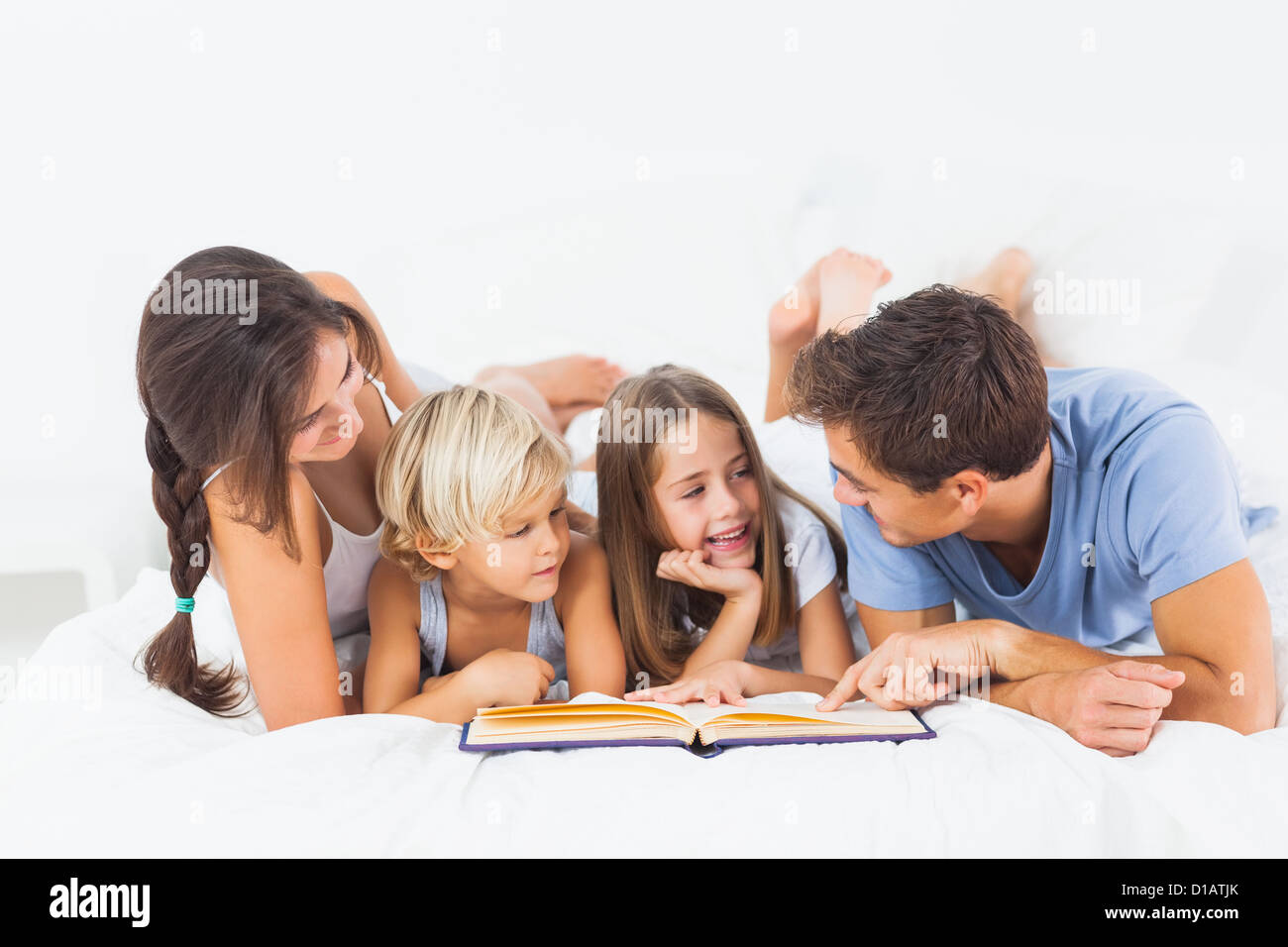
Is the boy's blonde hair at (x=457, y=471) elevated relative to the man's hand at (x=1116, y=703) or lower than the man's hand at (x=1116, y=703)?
elevated

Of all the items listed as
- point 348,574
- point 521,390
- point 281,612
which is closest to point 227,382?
point 281,612

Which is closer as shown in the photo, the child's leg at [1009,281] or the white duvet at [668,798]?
the white duvet at [668,798]

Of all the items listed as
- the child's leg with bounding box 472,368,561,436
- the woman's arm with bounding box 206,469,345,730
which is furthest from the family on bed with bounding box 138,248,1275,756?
the child's leg with bounding box 472,368,561,436

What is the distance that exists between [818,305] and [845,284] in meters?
0.09

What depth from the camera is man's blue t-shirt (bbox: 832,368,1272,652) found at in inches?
51.6

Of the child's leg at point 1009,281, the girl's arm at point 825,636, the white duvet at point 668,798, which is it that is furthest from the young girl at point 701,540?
the child's leg at point 1009,281

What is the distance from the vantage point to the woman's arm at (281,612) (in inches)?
55.6

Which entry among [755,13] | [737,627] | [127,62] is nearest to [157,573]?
[737,627]

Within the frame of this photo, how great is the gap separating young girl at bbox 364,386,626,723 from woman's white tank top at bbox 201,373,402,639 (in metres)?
0.03

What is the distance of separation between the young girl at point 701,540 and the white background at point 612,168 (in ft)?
2.99

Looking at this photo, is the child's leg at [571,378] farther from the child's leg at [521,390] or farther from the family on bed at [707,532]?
the family on bed at [707,532]

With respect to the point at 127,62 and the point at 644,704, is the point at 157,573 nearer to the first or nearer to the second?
the point at 644,704

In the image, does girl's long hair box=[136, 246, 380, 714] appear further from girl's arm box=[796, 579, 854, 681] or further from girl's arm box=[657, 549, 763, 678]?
girl's arm box=[796, 579, 854, 681]

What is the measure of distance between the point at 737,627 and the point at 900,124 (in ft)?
6.02
